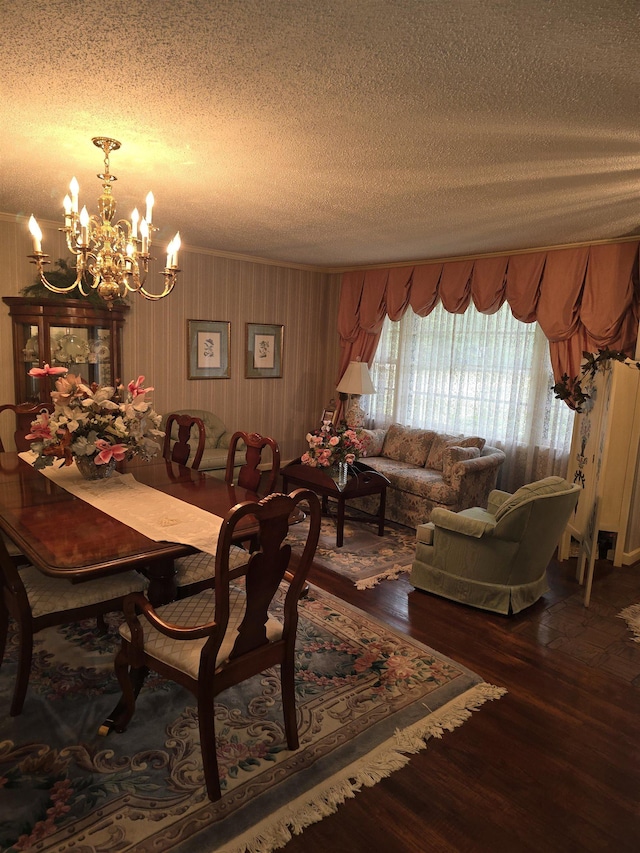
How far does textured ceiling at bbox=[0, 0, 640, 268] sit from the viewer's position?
1572 millimetres

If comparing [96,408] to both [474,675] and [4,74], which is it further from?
[474,675]

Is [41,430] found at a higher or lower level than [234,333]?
lower

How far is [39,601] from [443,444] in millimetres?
3898

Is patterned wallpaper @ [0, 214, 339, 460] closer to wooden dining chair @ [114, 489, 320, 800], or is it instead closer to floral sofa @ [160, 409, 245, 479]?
floral sofa @ [160, 409, 245, 479]

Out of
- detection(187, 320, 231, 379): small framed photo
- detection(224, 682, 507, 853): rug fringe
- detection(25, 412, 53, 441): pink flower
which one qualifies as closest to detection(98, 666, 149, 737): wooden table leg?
detection(224, 682, 507, 853): rug fringe

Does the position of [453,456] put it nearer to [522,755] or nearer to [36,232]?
[522,755]

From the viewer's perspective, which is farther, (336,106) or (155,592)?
(155,592)

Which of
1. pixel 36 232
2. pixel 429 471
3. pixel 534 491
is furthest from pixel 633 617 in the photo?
pixel 36 232

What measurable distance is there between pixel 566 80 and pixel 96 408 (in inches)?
93.3

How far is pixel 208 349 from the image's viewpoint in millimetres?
5918

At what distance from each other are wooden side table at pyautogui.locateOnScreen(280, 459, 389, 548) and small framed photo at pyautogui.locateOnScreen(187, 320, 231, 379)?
1.67m

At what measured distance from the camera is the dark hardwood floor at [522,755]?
5.96ft

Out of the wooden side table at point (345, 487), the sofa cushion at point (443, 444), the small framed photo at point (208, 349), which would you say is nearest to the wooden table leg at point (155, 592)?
the wooden side table at point (345, 487)

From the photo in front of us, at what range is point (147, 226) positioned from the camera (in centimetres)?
268
